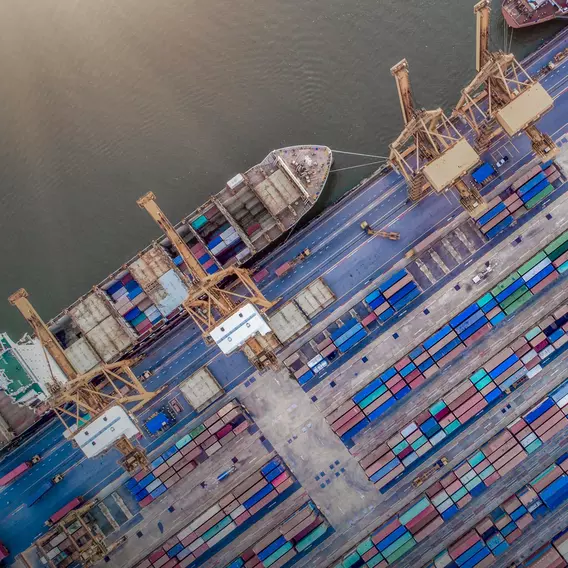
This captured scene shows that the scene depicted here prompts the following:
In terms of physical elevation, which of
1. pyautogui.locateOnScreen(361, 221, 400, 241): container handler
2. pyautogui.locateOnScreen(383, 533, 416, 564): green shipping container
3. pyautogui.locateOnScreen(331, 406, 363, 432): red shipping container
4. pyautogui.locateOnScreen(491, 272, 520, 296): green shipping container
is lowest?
pyautogui.locateOnScreen(383, 533, 416, 564): green shipping container

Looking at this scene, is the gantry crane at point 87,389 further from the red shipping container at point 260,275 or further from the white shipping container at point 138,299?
the red shipping container at point 260,275

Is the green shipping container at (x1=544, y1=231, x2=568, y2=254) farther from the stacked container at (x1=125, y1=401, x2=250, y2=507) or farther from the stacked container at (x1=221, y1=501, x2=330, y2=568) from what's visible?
the stacked container at (x1=221, y1=501, x2=330, y2=568)

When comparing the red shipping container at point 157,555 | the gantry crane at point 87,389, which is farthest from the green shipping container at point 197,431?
the red shipping container at point 157,555

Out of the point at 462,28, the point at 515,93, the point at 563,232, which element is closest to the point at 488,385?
the point at 563,232

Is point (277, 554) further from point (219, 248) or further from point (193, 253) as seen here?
point (193, 253)

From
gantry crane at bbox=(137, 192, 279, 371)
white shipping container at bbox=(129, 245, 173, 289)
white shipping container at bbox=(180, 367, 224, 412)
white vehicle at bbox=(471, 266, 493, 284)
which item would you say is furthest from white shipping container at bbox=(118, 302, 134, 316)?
white vehicle at bbox=(471, 266, 493, 284)

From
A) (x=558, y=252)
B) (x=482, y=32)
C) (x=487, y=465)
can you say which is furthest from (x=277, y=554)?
(x=482, y=32)
